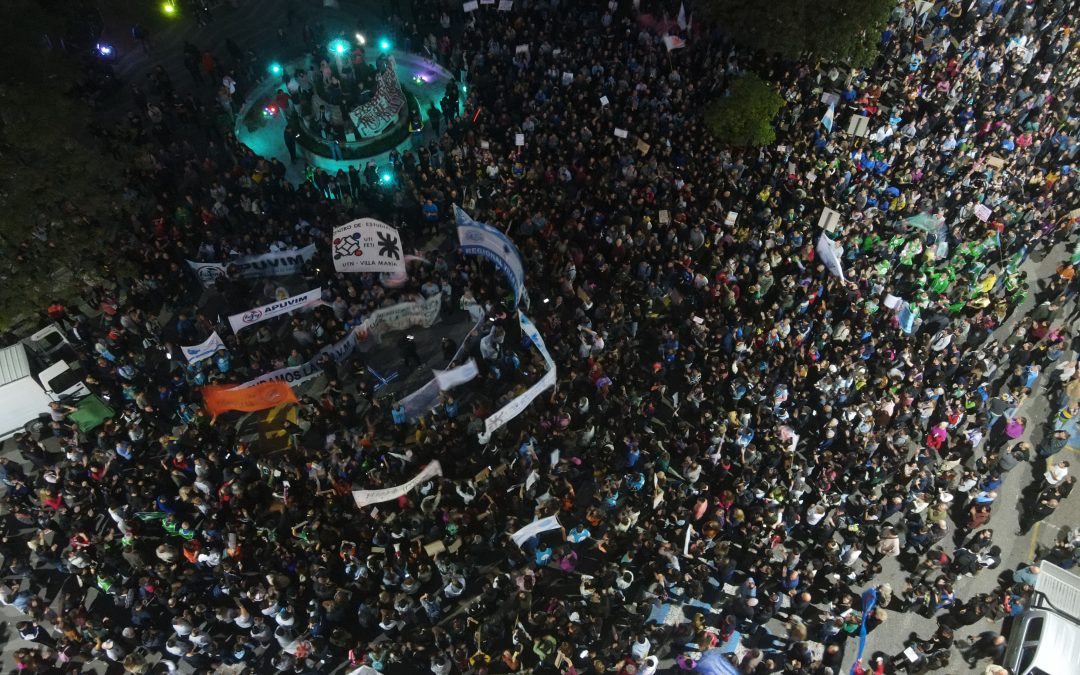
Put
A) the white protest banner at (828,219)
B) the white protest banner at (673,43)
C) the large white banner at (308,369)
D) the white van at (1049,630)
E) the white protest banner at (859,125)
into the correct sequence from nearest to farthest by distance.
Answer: the white van at (1049,630) < the large white banner at (308,369) < the white protest banner at (828,219) < the white protest banner at (859,125) < the white protest banner at (673,43)

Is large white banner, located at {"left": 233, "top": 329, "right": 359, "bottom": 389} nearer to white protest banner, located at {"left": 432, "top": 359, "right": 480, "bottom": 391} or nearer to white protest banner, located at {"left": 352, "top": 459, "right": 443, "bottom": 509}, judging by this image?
white protest banner, located at {"left": 432, "top": 359, "right": 480, "bottom": 391}

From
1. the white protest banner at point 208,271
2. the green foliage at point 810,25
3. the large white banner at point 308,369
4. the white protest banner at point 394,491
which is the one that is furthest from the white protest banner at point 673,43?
the white protest banner at point 394,491

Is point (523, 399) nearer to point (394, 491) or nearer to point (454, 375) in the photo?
point (454, 375)

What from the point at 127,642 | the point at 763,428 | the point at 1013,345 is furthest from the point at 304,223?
the point at 1013,345

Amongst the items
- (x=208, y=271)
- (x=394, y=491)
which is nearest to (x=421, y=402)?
(x=394, y=491)

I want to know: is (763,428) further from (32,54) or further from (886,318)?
(32,54)

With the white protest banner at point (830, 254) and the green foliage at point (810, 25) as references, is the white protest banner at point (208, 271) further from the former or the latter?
the green foliage at point (810, 25)
